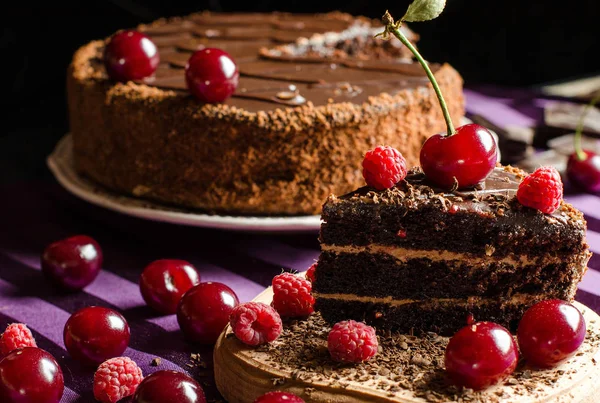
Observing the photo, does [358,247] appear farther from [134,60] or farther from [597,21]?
[597,21]

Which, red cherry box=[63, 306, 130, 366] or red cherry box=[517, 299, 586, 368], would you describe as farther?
red cherry box=[63, 306, 130, 366]

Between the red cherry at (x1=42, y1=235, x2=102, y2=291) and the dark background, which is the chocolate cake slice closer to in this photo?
the red cherry at (x1=42, y1=235, x2=102, y2=291)

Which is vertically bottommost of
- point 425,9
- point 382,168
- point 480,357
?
point 480,357

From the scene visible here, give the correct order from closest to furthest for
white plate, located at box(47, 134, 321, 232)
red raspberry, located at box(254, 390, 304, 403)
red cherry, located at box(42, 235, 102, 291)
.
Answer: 1. red raspberry, located at box(254, 390, 304, 403)
2. red cherry, located at box(42, 235, 102, 291)
3. white plate, located at box(47, 134, 321, 232)

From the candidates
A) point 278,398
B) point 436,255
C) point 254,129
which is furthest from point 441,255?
point 254,129

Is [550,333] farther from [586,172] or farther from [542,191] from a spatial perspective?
[586,172]

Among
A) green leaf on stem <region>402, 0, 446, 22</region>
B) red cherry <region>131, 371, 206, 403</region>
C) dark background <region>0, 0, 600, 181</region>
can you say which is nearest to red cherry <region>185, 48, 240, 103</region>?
green leaf on stem <region>402, 0, 446, 22</region>

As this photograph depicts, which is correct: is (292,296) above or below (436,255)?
below

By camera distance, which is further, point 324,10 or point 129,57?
point 324,10
